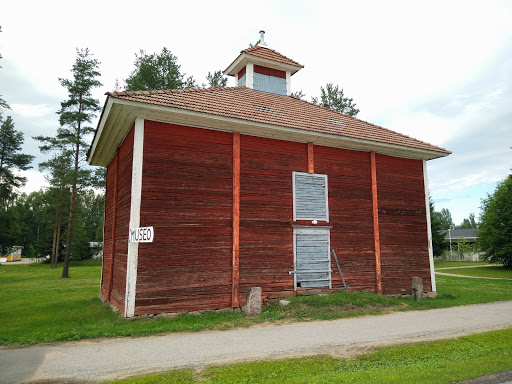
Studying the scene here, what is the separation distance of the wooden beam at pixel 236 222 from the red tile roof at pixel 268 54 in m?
6.42

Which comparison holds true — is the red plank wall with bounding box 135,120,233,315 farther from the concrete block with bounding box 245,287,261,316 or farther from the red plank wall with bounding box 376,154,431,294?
the red plank wall with bounding box 376,154,431,294

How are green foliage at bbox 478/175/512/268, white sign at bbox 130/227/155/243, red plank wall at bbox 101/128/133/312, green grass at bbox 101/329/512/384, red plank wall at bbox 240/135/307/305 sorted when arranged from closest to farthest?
green grass at bbox 101/329/512/384 < white sign at bbox 130/227/155/243 < red plank wall at bbox 101/128/133/312 < red plank wall at bbox 240/135/307/305 < green foliage at bbox 478/175/512/268

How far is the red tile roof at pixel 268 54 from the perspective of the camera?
15.3 metres

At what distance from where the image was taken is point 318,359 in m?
5.62

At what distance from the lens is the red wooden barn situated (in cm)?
928

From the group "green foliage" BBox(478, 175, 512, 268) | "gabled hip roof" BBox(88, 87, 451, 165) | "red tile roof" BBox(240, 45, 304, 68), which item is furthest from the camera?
"green foliage" BBox(478, 175, 512, 268)

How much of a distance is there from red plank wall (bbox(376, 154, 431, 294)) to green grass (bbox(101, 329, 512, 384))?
645cm

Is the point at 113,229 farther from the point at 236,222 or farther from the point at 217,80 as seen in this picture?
the point at 217,80

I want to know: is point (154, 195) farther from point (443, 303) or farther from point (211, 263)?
point (443, 303)

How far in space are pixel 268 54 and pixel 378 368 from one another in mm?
14134

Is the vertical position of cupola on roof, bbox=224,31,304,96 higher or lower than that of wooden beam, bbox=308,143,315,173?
higher

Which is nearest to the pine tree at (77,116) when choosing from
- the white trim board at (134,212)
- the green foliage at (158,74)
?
the green foliage at (158,74)

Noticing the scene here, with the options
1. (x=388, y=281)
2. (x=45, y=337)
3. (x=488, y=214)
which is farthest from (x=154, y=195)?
(x=488, y=214)

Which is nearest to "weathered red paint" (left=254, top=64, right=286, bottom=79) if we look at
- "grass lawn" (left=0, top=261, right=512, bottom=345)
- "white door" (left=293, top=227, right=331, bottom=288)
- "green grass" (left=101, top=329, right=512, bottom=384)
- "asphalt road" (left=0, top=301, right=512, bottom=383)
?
"white door" (left=293, top=227, right=331, bottom=288)
